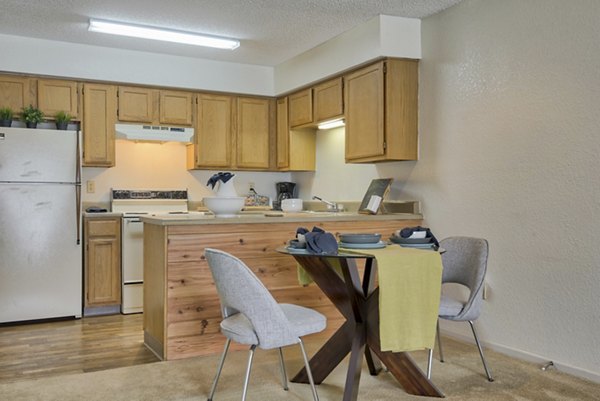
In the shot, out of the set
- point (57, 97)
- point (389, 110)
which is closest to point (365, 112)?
point (389, 110)

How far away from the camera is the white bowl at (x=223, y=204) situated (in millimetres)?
3816

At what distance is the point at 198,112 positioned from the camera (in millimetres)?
5703

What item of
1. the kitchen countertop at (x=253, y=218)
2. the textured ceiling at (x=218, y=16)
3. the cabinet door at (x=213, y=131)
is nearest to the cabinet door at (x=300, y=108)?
the textured ceiling at (x=218, y=16)

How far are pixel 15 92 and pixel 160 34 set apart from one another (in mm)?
1442

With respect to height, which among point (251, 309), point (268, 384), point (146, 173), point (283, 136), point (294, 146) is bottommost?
point (268, 384)

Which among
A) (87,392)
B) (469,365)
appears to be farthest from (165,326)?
(469,365)

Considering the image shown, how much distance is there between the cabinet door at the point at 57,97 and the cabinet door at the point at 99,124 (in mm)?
94

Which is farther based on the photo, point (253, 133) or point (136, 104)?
point (253, 133)

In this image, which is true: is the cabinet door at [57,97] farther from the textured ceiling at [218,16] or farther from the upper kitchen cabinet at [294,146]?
the upper kitchen cabinet at [294,146]

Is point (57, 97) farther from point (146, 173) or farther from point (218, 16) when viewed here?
point (218, 16)

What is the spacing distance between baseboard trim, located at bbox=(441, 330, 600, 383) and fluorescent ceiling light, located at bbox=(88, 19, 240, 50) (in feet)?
9.80

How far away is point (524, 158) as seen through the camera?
3525 mm

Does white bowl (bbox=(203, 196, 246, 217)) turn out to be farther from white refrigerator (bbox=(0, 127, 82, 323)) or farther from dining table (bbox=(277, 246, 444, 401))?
white refrigerator (bbox=(0, 127, 82, 323))

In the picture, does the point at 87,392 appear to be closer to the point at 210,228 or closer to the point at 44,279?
the point at 210,228
